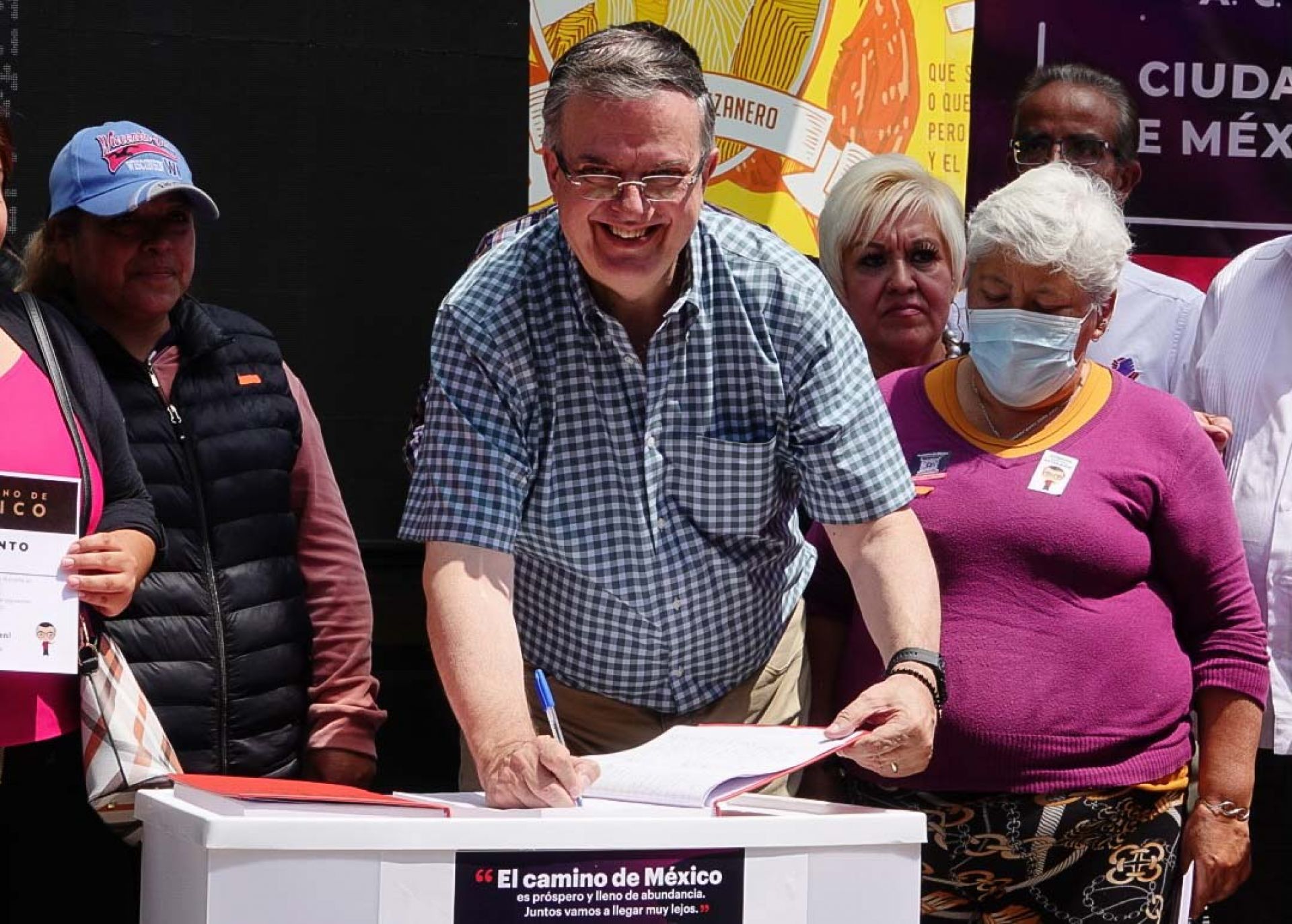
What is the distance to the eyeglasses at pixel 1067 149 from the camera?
333 centimetres

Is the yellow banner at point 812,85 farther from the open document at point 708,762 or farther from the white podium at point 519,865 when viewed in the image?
the white podium at point 519,865

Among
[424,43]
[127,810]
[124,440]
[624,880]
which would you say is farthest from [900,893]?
[424,43]

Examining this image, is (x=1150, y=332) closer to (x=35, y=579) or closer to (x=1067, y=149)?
(x=1067, y=149)

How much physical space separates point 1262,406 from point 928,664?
1.32 metres

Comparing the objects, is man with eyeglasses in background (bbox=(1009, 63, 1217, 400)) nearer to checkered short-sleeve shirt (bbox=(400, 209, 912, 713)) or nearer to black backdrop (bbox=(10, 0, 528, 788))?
black backdrop (bbox=(10, 0, 528, 788))

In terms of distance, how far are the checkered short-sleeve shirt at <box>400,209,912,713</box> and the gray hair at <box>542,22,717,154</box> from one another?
0.21m

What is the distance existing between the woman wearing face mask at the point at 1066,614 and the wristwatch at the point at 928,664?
390 millimetres

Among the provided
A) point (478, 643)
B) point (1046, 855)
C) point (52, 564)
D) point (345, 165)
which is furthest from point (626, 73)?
point (345, 165)

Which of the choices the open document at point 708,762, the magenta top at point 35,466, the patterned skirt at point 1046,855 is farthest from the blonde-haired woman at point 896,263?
the magenta top at point 35,466

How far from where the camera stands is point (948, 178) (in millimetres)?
3604

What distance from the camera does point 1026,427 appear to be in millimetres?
2471

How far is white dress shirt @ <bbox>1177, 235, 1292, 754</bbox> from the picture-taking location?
2.84 meters

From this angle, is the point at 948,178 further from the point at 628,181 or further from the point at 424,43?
the point at 628,181

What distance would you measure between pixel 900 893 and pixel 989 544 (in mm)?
844
